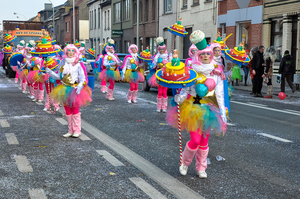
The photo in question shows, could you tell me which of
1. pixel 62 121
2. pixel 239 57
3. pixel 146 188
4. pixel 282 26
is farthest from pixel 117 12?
pixel 146 188

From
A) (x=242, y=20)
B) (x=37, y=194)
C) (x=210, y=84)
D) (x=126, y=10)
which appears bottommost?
(x=37, y=194)

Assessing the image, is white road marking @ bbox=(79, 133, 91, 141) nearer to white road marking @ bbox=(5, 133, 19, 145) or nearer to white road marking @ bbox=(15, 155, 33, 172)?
white road marking @ bbox=(5, 133, 19, 145)

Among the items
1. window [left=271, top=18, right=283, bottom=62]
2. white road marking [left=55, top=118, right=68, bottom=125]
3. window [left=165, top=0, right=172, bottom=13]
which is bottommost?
white road marking [left=55, top=118, right=68, bottom=125]

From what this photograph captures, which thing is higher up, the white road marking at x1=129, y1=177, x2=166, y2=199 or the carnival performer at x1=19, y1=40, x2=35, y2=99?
the carnival performer at x1=19, y1=40, x2=35, y2=99

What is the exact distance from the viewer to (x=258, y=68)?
53.2 feet

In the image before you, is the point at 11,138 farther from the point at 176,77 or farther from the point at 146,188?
the point at 176,77

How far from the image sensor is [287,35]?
21219 mm

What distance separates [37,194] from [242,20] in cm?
2249

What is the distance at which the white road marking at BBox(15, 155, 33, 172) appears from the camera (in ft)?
18.7

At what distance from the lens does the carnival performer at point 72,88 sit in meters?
7.72

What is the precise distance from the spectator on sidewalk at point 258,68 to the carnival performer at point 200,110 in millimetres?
10993

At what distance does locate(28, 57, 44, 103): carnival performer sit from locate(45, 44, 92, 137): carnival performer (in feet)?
15.2

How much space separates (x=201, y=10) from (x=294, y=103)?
17057mm

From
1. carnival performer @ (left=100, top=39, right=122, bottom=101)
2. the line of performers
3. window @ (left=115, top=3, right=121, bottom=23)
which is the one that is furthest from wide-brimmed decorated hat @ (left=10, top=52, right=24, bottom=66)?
window @ (left=115, top=3, right=121, bottom=23)
